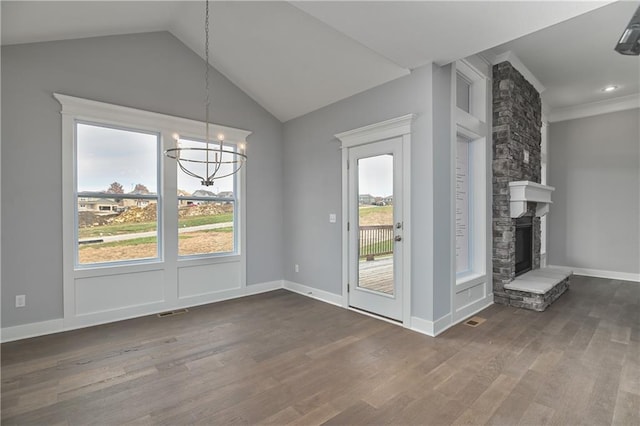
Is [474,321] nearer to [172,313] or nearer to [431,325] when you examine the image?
[431,325]

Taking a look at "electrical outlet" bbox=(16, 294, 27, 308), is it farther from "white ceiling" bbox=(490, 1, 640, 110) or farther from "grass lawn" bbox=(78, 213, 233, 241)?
"white ceiling" bbox=(490, 1, 640, 110)

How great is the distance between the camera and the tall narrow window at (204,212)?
4320 mm

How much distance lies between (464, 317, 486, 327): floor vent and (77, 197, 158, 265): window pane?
4.04 m

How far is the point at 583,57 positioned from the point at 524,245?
291 centimetres

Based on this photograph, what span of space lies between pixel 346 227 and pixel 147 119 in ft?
9.74

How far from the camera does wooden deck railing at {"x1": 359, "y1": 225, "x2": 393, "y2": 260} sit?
12.2ft

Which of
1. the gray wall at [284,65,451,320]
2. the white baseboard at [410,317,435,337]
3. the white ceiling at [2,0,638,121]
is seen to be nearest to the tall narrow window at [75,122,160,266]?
the white ceiling at [2,0,638,121]

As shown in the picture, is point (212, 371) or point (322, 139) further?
point (322, 139)

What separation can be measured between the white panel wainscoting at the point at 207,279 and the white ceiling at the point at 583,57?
4.92m

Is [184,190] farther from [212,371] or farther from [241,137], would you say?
[212,371]

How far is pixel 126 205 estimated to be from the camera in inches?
153

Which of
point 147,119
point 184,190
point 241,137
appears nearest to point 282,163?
point 241,137

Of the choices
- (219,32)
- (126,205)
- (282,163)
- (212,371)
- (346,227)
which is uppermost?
(219,32)

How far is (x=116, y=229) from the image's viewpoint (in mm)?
3793
